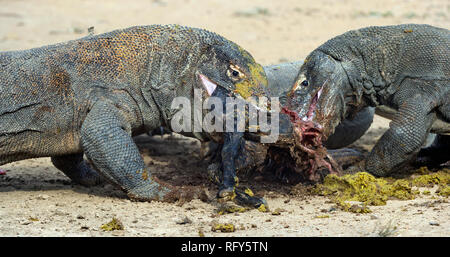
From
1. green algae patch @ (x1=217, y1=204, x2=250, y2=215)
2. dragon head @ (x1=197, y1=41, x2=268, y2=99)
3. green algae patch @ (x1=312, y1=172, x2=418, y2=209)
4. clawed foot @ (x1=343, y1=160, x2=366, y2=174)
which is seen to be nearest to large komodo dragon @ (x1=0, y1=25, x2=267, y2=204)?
dragon head @ (x1=197, y1=41, x2=268, y2=99)

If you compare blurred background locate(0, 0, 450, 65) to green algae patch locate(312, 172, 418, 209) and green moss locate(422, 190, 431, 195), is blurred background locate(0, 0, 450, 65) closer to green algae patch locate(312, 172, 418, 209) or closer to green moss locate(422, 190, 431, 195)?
green algae patch locate(312, 172, 418, 209)

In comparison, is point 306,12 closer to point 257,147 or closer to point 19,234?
point 257,147

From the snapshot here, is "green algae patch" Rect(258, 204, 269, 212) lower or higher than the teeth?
lower

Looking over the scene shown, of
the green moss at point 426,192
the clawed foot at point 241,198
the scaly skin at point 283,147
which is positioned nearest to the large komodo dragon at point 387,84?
the scaly skin at point 283,147

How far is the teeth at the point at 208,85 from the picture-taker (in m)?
5.73

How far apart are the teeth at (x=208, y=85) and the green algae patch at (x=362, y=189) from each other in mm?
1315

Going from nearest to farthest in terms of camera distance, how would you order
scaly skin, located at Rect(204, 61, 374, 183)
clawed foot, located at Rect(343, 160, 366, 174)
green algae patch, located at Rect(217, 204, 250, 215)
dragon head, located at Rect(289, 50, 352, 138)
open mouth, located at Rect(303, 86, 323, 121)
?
1. green algae patch, located at Rect(217, 204, 250, 215)
2. scaly skin, located at Rect(204, 61, 374, 183)
3. open mouth, located at Rect(303, 86, 323, 121)
4. dragon head, located at Rect(289, 50, 352, 138)
5. clawed foot, located at Rect(343, 160, 366, 174)

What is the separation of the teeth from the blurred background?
6220mm

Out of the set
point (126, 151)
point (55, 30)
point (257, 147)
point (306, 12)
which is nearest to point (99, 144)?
point (126, 151)

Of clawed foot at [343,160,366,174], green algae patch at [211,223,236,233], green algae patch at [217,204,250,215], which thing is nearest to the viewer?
green algae patch at [211,223,236,233]

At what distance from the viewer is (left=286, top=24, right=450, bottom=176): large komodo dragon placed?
6480 mm

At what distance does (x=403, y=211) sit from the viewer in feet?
17.3

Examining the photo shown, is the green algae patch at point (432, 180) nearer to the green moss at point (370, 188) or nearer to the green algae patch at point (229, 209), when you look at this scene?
the green moss at point (370, 188)

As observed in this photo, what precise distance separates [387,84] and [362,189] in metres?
1.42
